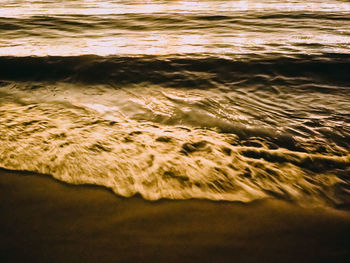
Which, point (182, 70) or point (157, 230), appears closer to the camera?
point (157, 230)

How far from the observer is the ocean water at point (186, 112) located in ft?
5.10

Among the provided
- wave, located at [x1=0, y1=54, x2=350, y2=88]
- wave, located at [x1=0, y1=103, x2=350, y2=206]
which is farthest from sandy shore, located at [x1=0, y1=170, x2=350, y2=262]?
wave, located at [x1=0, y1=54, x2=350, y2=88]

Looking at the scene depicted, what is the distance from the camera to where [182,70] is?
11.9ft

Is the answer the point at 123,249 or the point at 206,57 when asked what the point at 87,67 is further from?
the point at 123,249

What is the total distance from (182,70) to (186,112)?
144 centimetres

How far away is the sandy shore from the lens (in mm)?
1082

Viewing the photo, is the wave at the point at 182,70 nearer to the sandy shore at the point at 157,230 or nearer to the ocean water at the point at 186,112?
the ocean water at the point at 186,112

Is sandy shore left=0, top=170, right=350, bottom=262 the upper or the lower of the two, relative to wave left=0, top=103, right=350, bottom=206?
lower

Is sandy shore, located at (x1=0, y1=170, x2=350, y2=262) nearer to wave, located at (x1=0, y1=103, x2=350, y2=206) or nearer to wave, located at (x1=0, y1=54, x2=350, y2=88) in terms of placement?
wave, located at (x1=0, y1=103, x2=350, y2=206)

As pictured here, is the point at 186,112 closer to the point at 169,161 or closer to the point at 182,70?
the point at 169,161

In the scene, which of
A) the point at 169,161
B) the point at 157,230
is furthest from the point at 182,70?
the point at 157,230

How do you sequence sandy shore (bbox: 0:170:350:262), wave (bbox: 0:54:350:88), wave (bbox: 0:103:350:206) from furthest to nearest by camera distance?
wave (bbox: 0:54:350:88)
wave (bbox: 0:103:350:206)
sandy shore (bbox: 0:170:350:262)

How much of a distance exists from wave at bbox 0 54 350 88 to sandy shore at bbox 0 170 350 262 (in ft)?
7.00

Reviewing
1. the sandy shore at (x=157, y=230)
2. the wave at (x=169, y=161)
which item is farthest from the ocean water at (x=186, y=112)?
the sandy shore at (x=157, y=230)
